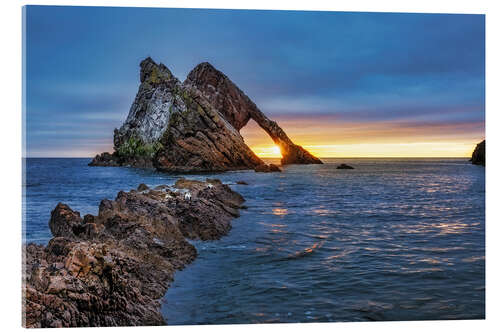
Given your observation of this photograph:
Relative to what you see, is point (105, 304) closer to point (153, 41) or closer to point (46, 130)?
point (46, 130)

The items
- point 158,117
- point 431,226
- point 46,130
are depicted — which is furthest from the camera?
point 158,117

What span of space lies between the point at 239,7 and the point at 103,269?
4762 mm

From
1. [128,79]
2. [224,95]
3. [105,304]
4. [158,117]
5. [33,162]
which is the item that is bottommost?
[105,304]

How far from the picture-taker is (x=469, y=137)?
734 centimetres

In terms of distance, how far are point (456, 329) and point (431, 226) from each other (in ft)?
17.8

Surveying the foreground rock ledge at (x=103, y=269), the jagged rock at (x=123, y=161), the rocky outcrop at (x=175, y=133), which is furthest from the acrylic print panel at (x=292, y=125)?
the jagged rock at (x=123, y=161)

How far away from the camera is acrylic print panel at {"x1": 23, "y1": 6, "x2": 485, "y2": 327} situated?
4965 millimetres

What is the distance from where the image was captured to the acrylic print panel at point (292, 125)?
496 cm

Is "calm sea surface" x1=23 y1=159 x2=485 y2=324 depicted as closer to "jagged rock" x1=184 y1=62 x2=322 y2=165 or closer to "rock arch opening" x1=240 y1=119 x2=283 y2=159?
"jagged rock" x1=184 y1=62 x2=322 y2=165

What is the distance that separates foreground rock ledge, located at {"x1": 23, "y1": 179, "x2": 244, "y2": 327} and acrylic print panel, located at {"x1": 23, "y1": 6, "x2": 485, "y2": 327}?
2 cm

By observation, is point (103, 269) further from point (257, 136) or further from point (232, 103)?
point (257, 136)

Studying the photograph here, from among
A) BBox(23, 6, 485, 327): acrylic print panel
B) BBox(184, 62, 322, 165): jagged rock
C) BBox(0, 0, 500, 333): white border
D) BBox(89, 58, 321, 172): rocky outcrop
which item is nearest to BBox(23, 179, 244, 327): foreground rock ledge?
BBox(23, 6, 485, 327): acrylic print panel

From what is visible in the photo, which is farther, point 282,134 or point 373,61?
point 282,134

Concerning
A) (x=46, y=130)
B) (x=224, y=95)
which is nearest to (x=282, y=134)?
(x=224, y=95)
